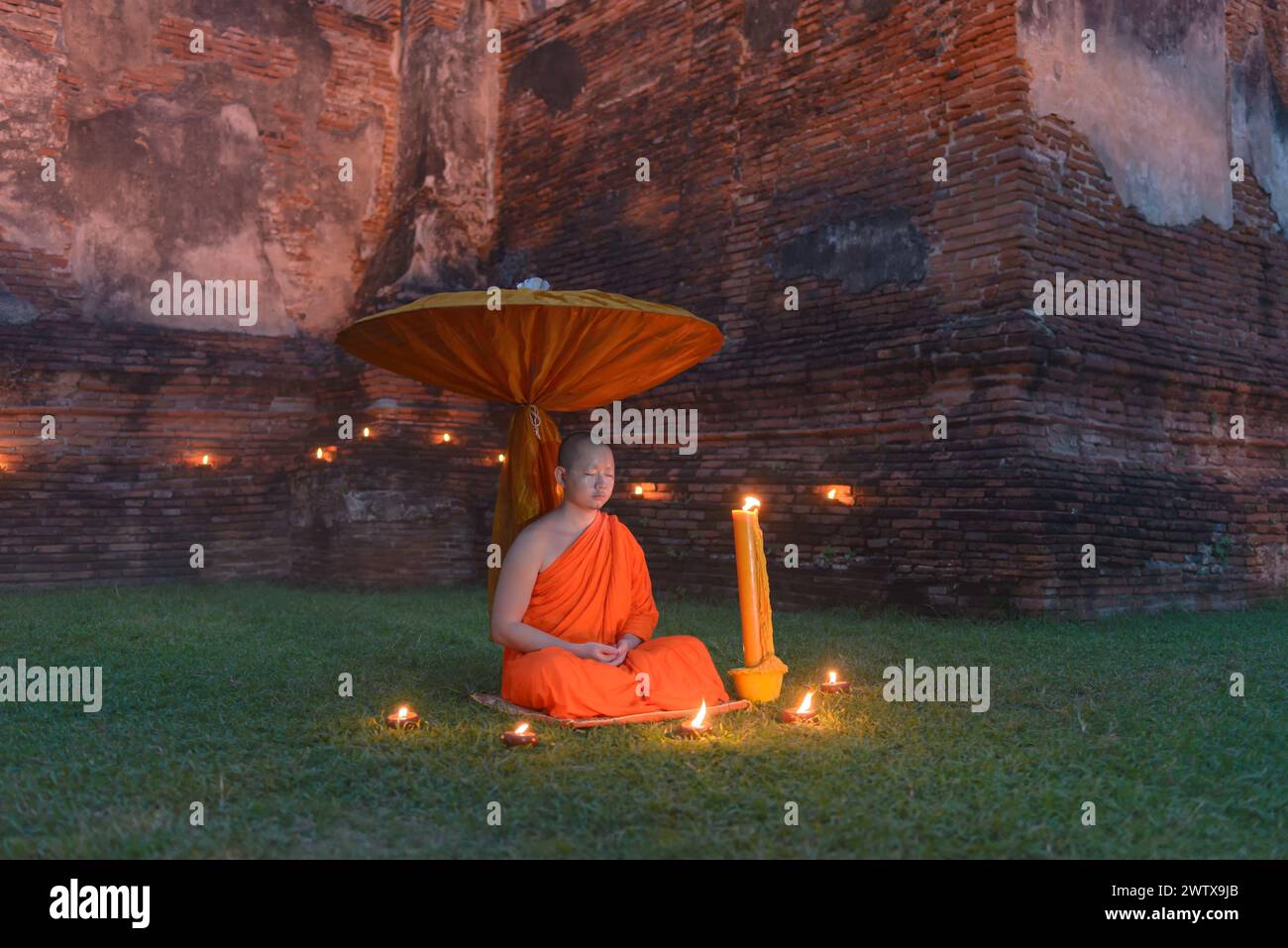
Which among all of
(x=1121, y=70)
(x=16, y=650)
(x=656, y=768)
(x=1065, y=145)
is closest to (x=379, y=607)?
(x=16, y=650)

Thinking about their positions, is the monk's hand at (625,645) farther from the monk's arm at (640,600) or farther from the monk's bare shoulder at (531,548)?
the monk's bare shoulder at (531,548)

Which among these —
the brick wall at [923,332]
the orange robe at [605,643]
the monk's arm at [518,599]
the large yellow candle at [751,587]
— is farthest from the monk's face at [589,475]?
the brick wall at [923,332]

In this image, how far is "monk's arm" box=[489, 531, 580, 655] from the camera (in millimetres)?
4793

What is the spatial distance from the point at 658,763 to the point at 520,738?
546 mm

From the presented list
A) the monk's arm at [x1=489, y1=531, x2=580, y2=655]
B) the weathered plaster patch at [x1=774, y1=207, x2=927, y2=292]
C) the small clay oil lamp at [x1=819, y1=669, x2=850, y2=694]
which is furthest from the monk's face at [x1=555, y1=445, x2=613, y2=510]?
the weathered plaster patch at [x1=774, y1=207, x2=927, y2=292]

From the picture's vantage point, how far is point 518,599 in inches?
191

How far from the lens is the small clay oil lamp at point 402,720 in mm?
4527

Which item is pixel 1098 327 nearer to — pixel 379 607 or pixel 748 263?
pixel 748 263

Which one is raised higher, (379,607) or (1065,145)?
(1065,145)

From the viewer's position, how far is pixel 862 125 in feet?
27.7

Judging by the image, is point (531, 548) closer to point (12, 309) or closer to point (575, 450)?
point (575, 450)

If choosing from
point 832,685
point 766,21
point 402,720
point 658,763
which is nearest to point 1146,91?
point 766,21

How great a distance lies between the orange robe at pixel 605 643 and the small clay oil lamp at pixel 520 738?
42 centimetres

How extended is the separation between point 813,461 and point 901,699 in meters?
3.63
